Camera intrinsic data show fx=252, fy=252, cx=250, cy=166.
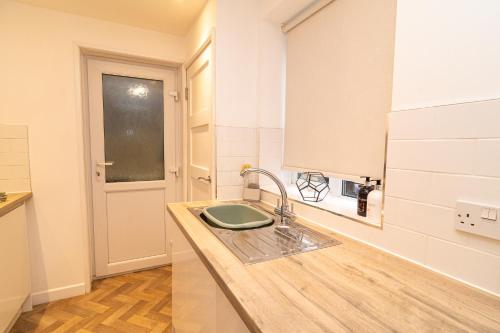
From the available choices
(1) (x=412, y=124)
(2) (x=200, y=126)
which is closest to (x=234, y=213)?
(2) (x=200, y=126)

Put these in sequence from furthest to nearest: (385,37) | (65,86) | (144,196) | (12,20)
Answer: (144,196), (65,86), (12,20), (385,37)

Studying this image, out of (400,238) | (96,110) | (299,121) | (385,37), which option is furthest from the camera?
(96,110)

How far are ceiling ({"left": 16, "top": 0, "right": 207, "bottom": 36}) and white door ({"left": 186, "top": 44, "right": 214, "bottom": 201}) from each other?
1.02 ft

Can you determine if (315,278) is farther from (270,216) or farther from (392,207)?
(270,216)

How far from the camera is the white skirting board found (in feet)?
6.34

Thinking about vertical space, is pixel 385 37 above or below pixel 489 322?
above

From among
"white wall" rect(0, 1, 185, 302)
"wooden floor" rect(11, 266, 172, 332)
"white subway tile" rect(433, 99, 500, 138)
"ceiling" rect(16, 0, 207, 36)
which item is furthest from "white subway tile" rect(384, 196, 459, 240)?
"white wall" rect(0, 1, 185, 302)

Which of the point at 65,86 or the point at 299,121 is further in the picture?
the point at 65,86

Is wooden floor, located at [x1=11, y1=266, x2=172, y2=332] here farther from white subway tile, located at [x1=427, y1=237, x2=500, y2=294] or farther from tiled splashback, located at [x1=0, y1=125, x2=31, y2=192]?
white subway tile, located at [x1=427, y1=237, x2=500, y2=294]

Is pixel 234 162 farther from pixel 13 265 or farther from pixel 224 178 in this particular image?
pixel 13 265

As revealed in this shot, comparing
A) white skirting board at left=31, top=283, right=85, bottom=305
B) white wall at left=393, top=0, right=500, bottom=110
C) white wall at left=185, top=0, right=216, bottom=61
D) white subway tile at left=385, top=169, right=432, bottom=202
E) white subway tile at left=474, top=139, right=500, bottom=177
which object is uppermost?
white wall at left=185, top=0, right=216, bottom=61

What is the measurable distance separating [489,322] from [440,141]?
1.50 ft

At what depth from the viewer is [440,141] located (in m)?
0.74

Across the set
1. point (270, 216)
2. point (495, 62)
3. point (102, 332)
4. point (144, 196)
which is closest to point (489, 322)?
point (495, 62)
